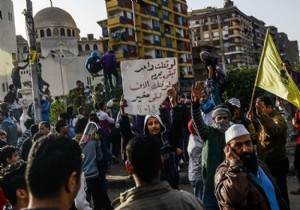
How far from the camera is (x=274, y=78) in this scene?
5.45m

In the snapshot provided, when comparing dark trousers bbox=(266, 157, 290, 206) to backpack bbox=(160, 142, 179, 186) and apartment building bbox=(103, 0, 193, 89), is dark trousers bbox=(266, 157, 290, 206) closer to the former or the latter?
backpack bbox=(160, 142, 179, 186)

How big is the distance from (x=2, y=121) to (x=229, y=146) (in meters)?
7.16

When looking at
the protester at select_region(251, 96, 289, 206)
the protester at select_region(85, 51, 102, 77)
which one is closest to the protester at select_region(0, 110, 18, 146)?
the protester at select_region(251, 96, 289, 206)

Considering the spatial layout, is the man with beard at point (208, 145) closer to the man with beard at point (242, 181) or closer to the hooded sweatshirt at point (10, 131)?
the man with beard at point (242, 181)

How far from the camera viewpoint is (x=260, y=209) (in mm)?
2998

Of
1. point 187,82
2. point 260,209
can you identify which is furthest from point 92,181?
point 187,82

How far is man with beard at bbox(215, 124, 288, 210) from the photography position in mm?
2902

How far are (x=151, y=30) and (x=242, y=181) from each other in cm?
5651

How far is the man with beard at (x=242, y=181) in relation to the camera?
2.90 m

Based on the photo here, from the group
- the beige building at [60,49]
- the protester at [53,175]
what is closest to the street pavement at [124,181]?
the protester at [53,175]

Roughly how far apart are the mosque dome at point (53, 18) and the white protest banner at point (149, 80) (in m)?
64.7

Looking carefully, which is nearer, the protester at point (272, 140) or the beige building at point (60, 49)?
the protester at point (272, 140)

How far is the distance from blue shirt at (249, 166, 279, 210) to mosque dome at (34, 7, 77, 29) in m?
68.7

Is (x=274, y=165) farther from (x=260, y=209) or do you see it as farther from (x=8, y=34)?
(x=8, y=34)
